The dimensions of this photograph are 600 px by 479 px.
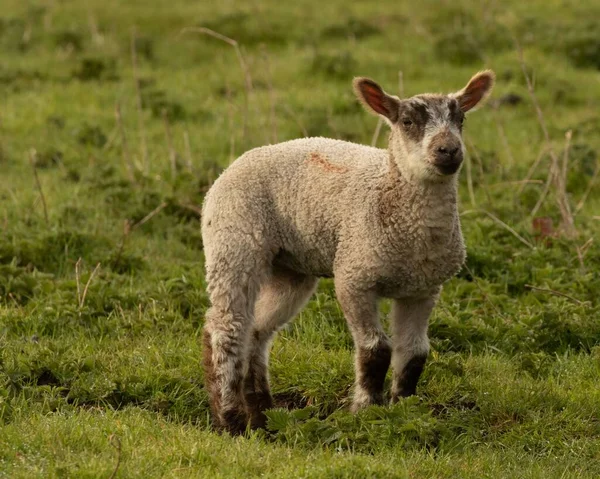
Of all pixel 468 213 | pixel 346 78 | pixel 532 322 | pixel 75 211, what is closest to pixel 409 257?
pixel 532 322

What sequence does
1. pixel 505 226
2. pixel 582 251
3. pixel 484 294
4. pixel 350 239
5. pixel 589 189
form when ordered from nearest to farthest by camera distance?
pixel 350 239, pixel 484 294, pixel 582 251, pixel 505 226, pixel 589 189

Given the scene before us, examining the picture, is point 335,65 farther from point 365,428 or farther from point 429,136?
point 365,428

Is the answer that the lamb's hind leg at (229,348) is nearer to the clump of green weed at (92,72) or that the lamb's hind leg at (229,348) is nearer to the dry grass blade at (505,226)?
the dry grass blade at (505,226)

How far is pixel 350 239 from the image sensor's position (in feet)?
22.3

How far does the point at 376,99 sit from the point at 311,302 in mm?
1983

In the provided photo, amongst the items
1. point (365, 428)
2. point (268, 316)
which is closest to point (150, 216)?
point (268, 316)

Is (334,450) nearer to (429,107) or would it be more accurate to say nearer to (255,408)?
(255,408)

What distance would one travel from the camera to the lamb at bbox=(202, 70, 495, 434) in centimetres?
665

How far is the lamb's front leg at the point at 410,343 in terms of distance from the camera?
22.6 feet

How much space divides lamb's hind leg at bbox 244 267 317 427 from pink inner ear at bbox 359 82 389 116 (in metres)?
1.25

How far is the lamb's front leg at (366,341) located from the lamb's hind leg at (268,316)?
28.1 inches

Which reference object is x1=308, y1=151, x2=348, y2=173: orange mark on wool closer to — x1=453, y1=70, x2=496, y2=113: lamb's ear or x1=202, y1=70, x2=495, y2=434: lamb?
x1=202, y1=70, x2=495, y2=434: lamb

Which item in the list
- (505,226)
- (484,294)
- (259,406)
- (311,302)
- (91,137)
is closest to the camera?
(259,406)

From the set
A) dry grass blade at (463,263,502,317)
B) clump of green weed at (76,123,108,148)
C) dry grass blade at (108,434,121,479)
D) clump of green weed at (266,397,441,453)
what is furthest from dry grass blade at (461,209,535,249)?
clump of green weed at (76,123,108,148)
